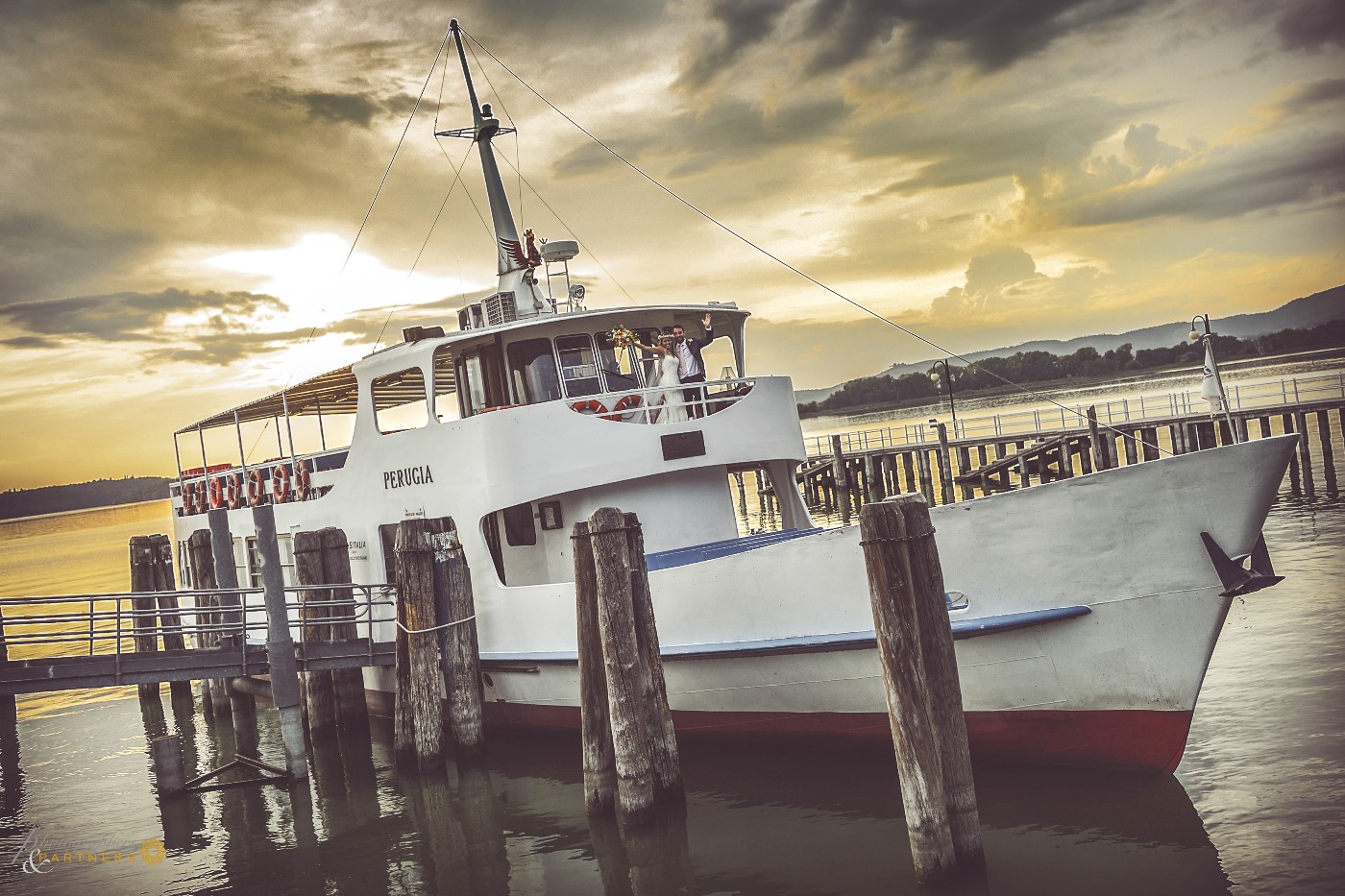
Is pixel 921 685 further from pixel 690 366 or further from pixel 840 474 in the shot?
pixel 840 474

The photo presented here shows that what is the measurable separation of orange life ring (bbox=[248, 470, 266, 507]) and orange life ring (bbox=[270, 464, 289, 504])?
0.28 metres

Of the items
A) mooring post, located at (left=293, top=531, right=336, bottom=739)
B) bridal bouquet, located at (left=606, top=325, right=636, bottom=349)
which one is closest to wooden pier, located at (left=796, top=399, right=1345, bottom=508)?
bridal bouquet, located at (left=606, top=325, right=636, bottom=349)

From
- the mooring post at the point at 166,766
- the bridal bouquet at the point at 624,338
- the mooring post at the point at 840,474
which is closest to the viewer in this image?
the mooring post at the point at 166,766

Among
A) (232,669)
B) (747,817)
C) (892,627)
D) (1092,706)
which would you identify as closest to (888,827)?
(747,817)

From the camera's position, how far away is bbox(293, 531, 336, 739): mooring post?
12914 mm

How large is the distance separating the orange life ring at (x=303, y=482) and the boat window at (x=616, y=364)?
5.28 meters

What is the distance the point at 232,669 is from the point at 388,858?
3.46 meters

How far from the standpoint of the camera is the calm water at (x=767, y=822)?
7.15m

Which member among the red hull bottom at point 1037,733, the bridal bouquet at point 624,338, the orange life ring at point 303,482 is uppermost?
the bridal bouquet at point 624,338

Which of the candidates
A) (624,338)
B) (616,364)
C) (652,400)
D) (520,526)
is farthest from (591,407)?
(520,526)

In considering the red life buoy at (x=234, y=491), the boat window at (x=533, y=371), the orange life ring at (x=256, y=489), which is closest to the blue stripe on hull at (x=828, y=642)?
the boat window at (x=533, y=371)

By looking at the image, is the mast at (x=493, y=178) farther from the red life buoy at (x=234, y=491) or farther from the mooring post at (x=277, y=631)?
the red life buoy at (x=234, y=491)

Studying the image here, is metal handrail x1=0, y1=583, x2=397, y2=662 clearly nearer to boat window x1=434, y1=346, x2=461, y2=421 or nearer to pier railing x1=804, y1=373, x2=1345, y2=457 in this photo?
boat window x1=434, y1=346, x2=461, y2=421

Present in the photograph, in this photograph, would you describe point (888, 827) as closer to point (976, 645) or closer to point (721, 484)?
point (976, 645)
